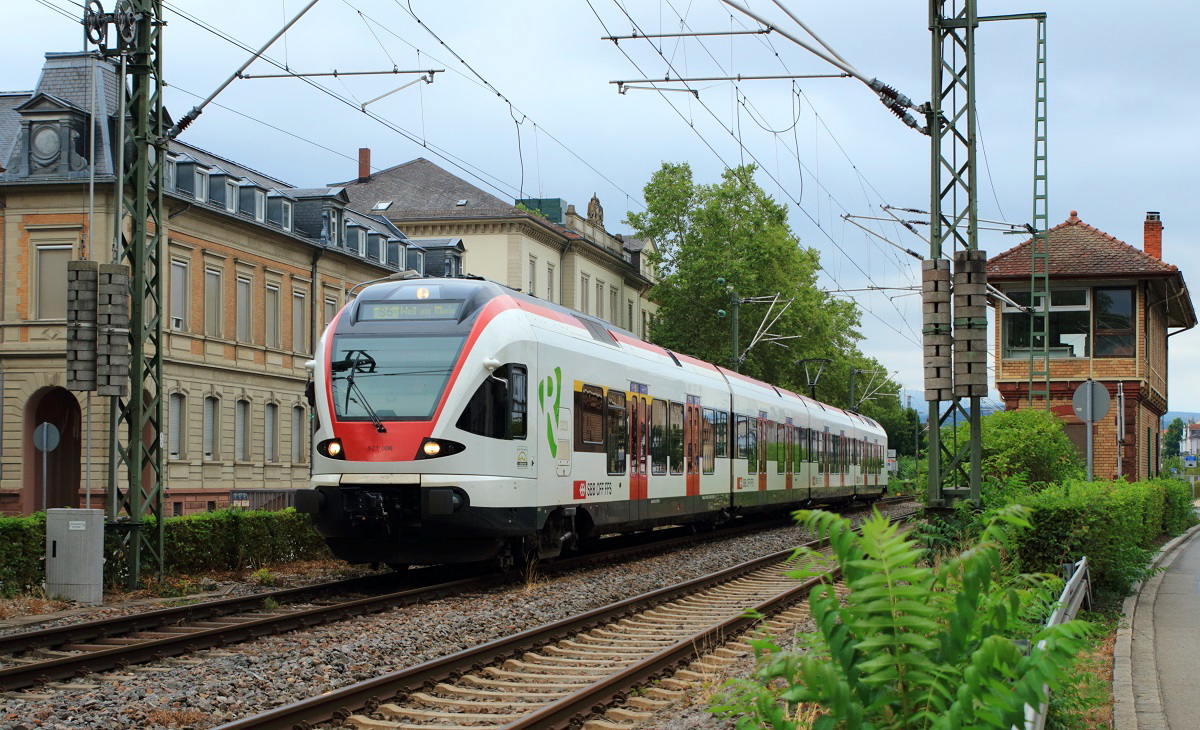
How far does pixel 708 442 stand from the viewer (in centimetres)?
2562

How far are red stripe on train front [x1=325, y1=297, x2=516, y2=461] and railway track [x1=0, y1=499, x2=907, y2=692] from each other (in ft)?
4.98

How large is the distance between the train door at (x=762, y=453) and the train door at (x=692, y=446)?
5.42m

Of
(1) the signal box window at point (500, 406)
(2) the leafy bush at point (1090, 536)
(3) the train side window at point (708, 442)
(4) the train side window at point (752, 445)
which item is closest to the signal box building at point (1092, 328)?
(4) the train side window at point (752, 445)

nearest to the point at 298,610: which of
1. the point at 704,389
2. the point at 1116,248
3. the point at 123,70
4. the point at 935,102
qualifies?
the point at 123,70

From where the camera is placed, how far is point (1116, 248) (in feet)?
113

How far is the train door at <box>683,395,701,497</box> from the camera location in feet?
78.4

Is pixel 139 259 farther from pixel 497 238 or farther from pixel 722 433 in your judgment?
pixel 497 238

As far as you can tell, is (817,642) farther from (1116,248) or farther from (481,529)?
(1116,248)

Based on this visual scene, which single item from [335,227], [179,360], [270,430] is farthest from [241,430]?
[335,227]

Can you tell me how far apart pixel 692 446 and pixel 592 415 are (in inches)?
225

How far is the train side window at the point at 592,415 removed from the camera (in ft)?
60.8

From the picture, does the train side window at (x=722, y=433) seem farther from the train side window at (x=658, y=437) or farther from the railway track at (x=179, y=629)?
the railway track at (x=179, y=629)

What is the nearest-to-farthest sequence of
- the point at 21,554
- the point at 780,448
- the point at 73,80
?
1. the point at 21,554
2. the point at 780,448
3. the point at 73,80

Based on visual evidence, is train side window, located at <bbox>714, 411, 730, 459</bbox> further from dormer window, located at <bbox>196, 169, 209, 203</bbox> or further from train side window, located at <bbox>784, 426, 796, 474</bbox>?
dormer window, located at <bbox>196, 169, 209, 203</bbox>
